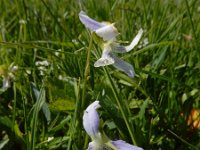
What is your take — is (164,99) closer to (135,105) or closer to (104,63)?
(135,105)

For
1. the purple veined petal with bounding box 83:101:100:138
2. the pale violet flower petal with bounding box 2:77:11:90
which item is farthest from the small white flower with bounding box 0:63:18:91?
the purple veined petal with bounding box 83:101:100:138

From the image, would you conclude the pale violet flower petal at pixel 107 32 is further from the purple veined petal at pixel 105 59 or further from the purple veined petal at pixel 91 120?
the purple veined petal at pixel 91 120

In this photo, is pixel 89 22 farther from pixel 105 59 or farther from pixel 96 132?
pixel 96 132

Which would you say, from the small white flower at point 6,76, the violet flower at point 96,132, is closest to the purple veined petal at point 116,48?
the violet flower at point 96,132

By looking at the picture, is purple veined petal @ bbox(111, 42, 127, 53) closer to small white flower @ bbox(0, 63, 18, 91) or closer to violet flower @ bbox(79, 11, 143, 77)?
violet flower @ bbox(79, 11, 143, 77)

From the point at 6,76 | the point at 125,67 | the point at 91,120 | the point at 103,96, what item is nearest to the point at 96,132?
the point at 91,120

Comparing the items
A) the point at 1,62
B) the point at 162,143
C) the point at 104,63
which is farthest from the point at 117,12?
the point at 104,63
